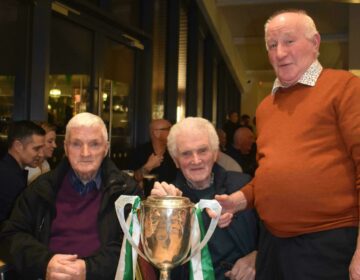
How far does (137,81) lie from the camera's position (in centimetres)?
525

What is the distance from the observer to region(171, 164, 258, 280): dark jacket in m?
1.80

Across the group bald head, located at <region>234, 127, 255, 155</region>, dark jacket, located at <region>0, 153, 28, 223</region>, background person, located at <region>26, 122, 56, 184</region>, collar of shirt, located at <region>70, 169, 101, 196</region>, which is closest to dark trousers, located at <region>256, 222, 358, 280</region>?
collar of shirt, located at <region>70, 169, 101, 196</region>

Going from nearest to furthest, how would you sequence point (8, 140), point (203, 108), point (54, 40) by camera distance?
point (8, 140) → point (54, 40) → point (203, 108)

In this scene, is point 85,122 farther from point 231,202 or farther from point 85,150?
point 231,202

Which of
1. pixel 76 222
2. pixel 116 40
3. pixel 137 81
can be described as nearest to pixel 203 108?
pixel 137 81

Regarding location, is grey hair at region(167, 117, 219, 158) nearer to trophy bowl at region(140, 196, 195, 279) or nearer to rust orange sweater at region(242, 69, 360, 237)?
rust orange sweater at region(242, 69, 360, 237)

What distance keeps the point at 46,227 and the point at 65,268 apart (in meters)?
0.25

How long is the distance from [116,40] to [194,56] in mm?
2987

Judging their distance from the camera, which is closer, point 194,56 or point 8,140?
point 8,140

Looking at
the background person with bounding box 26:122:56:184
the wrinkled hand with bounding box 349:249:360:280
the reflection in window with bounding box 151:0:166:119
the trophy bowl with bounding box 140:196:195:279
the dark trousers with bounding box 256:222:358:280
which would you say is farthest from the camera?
the reflection in window with bounding box 151:0:166:119

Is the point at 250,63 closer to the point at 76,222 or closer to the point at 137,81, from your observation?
the point at 137,81

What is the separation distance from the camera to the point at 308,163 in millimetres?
1390

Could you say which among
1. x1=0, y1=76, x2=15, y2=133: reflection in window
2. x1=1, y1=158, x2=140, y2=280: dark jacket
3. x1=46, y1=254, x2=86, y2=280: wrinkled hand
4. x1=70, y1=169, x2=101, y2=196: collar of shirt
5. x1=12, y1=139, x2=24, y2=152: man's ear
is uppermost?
x1=0, y1=76, x2=15, y2=133: reflection in window

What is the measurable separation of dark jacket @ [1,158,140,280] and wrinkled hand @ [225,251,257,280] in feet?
1.59
